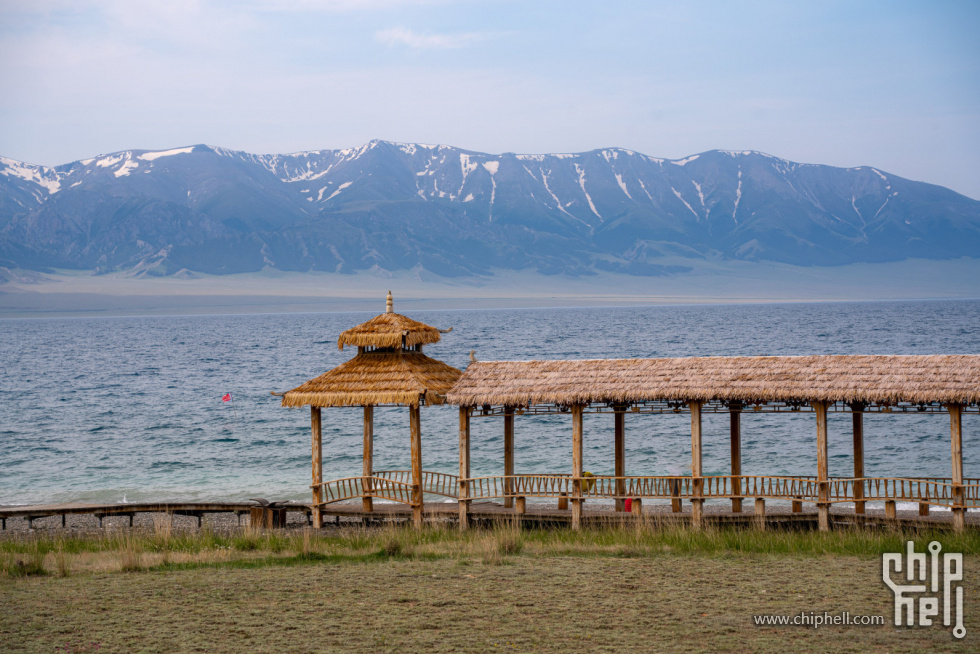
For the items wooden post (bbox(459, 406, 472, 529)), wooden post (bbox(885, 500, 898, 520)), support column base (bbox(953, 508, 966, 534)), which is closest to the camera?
support column base (bbox(953, 508, 966, 534))

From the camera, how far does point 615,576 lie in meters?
14.5

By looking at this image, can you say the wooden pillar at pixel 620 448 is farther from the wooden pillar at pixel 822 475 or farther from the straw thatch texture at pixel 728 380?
the wooden pillar at pixel 822 475

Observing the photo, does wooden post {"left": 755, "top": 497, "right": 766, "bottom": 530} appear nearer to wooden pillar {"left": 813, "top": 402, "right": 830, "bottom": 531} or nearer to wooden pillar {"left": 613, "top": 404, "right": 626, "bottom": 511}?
wooden pillar {"left": 813, "top": 402, "right": 830, "bottom": 531}

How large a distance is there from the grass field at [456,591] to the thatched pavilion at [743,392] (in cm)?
117

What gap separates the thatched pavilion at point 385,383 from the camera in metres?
19.4

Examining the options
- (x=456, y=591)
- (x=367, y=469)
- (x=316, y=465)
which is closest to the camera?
(x=456, y=591)

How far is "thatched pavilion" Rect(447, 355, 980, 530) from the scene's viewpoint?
1695 centimetres

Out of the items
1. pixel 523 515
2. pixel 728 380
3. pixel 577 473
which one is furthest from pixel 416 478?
pixel 728 380

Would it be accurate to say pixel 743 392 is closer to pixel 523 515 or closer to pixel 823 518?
pixel 823 518

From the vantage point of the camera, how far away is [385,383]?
19656 millimetres

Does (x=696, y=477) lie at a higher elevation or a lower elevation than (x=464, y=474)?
higher

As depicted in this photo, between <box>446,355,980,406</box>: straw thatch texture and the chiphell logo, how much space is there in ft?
8.84

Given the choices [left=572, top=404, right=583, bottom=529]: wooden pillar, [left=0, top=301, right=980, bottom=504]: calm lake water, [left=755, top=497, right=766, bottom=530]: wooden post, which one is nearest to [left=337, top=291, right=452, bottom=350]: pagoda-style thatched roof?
[left=572, top=404, right=583, bottom=529]: wooden pillar

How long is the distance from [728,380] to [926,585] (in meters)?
5.53
